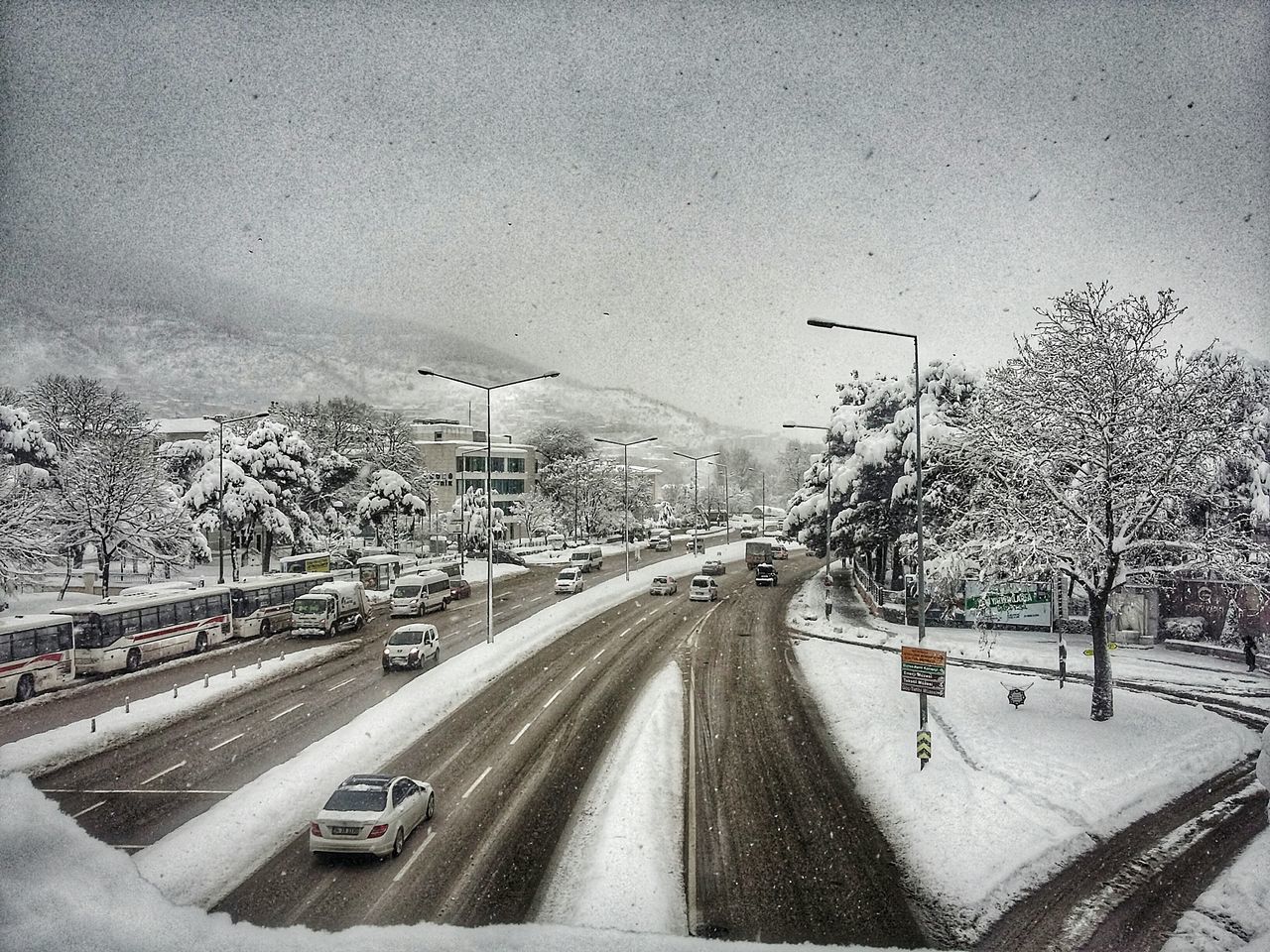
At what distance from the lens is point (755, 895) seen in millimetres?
9461

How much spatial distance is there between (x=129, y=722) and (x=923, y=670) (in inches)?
788

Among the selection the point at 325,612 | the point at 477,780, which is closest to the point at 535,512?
the point at 325,612

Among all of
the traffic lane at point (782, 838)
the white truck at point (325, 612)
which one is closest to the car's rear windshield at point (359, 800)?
the traffic lane at point (782, 838)

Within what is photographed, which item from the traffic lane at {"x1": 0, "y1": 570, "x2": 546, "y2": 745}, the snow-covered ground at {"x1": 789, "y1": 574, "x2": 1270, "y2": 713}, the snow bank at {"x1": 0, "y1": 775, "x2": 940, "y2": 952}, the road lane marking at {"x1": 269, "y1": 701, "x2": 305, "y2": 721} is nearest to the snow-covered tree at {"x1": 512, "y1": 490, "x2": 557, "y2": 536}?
the traffic lane at {"x1": 0, "y1": 570, "x2": 546, "y2": 745}

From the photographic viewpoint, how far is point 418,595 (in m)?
34.1

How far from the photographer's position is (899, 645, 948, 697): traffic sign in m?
14.6

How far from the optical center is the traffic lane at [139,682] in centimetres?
1706

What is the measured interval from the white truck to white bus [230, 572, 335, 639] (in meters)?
2.24

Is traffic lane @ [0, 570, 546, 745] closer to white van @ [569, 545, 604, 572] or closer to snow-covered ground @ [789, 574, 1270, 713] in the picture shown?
snow-covered ground @ [789, 574, 1270, 713]

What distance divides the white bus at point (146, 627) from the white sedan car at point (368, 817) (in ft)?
55.4

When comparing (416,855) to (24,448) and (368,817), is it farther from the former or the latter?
(24,448)

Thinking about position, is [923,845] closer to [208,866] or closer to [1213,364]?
[208,866]

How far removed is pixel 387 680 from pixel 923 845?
646 inches

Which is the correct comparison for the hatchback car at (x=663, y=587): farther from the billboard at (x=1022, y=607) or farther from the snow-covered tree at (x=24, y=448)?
the snow-covered tree at (x=24, y=448)
